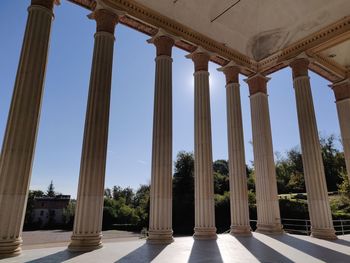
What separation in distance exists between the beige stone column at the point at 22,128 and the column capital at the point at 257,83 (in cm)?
3747

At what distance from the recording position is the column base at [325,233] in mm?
39719

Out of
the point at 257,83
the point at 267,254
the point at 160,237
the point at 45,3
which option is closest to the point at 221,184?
the point at 257,83

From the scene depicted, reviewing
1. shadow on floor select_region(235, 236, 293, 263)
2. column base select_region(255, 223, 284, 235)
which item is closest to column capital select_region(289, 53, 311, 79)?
column base select_region(255, 223, 284, 235)

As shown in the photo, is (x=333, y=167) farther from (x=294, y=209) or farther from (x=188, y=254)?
(x=188, y=254)

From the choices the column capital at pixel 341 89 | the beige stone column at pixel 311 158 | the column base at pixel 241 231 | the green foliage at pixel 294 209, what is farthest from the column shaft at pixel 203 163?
the green foliage at pixel 294 209

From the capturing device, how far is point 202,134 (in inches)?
1649

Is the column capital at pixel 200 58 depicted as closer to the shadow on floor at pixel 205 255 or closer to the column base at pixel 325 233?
the shadow on floor at pixel 205 255

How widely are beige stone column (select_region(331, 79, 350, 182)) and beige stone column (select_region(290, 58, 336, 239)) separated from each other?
14.7 metres

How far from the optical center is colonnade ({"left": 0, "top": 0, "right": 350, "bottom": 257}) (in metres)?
25.7

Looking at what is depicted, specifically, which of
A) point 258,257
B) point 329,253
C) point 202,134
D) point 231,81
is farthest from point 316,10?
point 258,257

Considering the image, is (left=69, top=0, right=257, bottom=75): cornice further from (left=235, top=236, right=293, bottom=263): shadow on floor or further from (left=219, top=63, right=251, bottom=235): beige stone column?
(left=235, top=236, right=293, bottom=263): shadow on floor

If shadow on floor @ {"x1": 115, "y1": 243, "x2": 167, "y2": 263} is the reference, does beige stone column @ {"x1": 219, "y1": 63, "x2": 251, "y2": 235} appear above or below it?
above

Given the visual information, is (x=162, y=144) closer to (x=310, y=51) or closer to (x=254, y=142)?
(x=254, y=142)

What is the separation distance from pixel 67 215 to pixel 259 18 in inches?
5633
